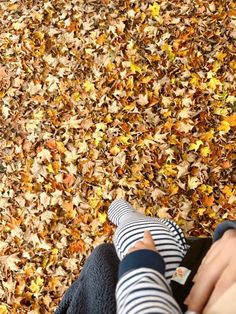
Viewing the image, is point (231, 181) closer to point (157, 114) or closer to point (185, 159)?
point (185, 159)

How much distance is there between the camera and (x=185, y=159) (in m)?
2.90

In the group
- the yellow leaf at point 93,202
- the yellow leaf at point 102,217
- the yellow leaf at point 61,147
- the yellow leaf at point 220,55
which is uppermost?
the yellow leaf at point 220,55

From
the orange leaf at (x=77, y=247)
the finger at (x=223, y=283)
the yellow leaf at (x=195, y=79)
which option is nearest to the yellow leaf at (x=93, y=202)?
the orange leaf at (x=77, y=247)

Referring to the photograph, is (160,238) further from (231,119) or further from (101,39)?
(101,39)

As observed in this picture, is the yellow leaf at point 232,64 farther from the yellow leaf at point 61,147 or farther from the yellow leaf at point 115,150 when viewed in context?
the yellow leaf at point 61,147

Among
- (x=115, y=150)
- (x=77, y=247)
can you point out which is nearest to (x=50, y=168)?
(x=115, y=150)

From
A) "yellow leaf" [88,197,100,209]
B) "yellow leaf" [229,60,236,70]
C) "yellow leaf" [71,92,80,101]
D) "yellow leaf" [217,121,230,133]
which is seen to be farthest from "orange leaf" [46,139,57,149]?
"yellow leaf" [229,60,236,70]

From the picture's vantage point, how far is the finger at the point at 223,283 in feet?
4.36

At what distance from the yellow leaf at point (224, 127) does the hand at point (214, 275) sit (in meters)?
1.44

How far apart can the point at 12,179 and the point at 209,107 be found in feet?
4.53

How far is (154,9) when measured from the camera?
3.52 meters

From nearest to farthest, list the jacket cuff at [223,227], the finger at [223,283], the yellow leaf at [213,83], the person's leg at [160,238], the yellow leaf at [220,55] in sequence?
the finger at [223,283], the jacket cuff at [223,227], the person's leg at [160,238], the yellow leaf at [213,83], the yellow leaf at [220,55]

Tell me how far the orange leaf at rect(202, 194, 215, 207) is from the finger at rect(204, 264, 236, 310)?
4.33 ft

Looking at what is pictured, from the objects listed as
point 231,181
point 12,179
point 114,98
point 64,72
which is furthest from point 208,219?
point 64,72
